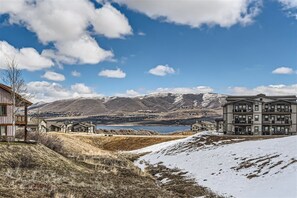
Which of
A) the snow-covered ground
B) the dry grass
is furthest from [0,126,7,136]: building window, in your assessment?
the dry grass

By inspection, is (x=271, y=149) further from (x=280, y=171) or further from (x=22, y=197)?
(x=22, y=197)

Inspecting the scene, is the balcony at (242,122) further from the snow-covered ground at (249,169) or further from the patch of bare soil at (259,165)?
the patch of bare soil at (259,165)

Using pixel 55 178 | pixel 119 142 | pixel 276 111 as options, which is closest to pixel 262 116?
pixel 276 111

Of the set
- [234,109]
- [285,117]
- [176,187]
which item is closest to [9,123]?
[176,187]

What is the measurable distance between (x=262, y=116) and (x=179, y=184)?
5929 centimetres

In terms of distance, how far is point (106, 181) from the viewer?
30.5 meters

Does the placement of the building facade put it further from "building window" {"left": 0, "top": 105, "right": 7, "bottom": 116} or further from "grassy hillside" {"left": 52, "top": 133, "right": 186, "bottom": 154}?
"building window" {"left": 0, "top": 105, "right": 7, "bottom": 116}

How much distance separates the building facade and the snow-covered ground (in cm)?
4028

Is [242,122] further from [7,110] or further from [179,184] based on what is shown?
[7,110]

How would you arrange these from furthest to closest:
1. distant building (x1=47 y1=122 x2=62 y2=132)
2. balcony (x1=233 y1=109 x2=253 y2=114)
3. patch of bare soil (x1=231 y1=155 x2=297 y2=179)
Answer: distant building (x1=47 y1=122 x2=62 y2=132)
balcony (x1=233 y1=109 x2=253 y2=114)
patch of bare soil (x1=231 y1=155 x2=297 y2=179)

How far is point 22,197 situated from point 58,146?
3132cm

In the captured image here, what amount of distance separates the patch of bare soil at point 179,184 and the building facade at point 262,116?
153 ft

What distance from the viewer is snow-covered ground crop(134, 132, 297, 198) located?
84.5 ft

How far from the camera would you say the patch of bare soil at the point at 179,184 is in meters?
27.6
